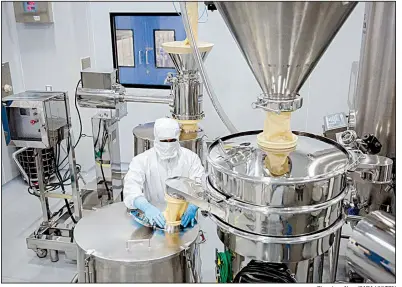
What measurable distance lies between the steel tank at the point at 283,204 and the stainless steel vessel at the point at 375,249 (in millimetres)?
142

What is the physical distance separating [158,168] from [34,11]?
209cm

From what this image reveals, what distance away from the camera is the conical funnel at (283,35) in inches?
34.4

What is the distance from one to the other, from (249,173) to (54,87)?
9.08 feet

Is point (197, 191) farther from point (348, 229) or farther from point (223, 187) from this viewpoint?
point (348, 229)

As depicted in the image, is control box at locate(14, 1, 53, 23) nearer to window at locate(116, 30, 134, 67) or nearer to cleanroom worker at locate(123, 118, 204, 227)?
window at locate(116, 30, 134, 67)

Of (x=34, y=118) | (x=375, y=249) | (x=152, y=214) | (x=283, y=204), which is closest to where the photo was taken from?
(x=375, y=249)

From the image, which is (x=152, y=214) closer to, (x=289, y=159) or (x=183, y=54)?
(x=289, y=159)

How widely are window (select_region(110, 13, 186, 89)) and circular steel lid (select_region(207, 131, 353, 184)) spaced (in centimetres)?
219

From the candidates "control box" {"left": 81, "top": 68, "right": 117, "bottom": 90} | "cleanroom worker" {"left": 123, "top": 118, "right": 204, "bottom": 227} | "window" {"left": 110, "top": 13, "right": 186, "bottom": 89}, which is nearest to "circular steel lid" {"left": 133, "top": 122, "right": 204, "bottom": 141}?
"control box" {"left": 81, "top": 68, "right": 117, "bottom": 90}

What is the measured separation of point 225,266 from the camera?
1216mm

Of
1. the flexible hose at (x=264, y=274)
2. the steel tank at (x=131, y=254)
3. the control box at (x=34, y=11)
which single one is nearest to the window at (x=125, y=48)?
the control box at (x=34, y=11)

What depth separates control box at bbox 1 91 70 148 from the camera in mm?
2150

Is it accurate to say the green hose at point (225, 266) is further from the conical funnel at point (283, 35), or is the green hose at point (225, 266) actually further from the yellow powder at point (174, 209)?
the conical funnel at point (283, 35)

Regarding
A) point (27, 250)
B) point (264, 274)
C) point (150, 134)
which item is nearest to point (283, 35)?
point (264, 274)
